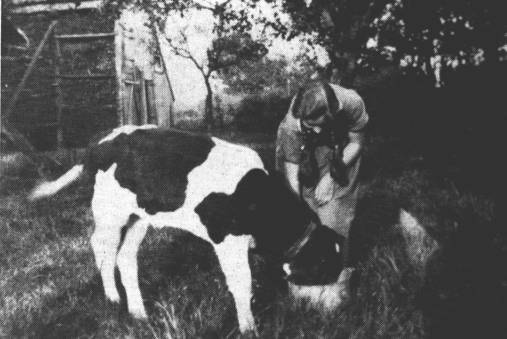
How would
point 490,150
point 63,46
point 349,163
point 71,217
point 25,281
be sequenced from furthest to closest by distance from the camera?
point 63,46, point 490,150, point 71,217, point 349,163, point 25,281

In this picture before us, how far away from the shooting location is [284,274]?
3.09 metres

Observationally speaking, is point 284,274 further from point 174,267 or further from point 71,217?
point 71,217

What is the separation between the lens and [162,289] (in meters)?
3.66

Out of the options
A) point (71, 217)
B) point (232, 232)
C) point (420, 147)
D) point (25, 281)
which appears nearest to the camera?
point (232, 232)

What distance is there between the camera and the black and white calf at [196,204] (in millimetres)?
2939

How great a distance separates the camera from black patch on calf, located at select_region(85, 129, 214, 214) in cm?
316

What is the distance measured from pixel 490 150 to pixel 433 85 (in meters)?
7.31

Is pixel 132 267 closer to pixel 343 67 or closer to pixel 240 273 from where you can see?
pixel 240 273

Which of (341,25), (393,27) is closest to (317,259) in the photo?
(341,25)

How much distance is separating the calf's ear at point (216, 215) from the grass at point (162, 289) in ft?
1.59

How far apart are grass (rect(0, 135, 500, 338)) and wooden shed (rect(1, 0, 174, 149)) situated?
29.4 feet

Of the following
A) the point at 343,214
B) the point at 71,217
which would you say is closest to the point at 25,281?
the point at 71,217

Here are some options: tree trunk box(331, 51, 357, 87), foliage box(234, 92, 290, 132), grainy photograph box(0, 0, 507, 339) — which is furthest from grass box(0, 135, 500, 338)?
foliage box(234, 92, 290, 132)

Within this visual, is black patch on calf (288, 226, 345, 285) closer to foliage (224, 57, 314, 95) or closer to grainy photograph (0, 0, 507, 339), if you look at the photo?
grainy photograph (0, 0, 507, 339)
